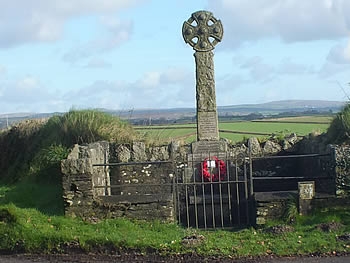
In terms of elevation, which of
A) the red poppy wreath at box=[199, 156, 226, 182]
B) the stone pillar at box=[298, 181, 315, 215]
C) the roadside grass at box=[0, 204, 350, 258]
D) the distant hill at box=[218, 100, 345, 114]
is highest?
the distant hill at box=[218, 100, 345, 114]

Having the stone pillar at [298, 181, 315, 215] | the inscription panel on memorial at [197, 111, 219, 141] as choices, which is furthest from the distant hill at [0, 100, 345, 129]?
the stone pillar at [298, 181, 315, 215]

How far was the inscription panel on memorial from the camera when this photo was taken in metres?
18.2

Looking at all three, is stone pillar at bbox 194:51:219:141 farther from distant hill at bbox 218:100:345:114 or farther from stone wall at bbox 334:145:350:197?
distant hill at bbox 218:100:345:114

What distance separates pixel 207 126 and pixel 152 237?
7182mm

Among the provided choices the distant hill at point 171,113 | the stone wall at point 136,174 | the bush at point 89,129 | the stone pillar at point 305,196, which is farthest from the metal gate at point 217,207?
the distant hill at point 171,113

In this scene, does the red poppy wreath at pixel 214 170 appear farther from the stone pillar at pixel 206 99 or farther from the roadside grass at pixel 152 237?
the roadside grass at pixel 152 237

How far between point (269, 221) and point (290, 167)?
6017 mm

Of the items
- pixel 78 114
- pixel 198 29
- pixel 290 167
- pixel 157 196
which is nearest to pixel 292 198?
pixel 157 196

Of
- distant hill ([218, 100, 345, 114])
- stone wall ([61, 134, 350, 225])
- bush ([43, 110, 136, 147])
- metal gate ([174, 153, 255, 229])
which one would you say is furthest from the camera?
distant hill ([218, 100, 345, 114])

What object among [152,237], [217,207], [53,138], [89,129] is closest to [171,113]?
[53,138]

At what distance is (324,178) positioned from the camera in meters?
13.5

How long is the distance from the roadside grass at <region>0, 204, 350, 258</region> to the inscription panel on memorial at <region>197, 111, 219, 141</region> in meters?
5.72

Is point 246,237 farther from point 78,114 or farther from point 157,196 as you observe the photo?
point 78,114

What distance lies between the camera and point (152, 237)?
11453 millimetres
